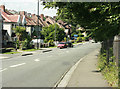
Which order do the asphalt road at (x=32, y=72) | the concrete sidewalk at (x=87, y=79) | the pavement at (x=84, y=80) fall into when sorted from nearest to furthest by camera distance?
the pavement at (x=84, y=80)
the concrete sidewalk at (x=87, y=79)
the asphalt road at (x=32, y=72)

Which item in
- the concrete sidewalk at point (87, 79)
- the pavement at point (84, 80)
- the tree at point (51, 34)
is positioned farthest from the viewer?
the tree at point (51, 34)

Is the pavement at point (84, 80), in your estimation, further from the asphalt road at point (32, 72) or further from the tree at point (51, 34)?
the tree at point (51, 34)

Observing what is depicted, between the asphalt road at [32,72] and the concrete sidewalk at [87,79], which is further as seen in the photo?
the asphalt road at [32,72]

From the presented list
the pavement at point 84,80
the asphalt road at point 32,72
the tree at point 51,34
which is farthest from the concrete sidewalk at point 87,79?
the tree at point 51,34

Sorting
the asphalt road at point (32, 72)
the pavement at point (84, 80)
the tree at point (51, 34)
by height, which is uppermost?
the tree at point (51, 34)

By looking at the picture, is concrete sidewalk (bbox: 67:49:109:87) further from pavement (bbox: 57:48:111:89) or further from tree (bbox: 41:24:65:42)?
tree (bbox: 41:24:65:42)

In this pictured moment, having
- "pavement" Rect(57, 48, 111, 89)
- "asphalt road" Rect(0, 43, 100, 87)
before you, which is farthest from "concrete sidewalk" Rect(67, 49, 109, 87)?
"asphalt road" Rect(0, 43, 100, 87)

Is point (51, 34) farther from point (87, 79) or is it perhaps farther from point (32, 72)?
point (87, 79)

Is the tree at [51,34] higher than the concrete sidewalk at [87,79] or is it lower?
higher

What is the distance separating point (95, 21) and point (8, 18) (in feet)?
181

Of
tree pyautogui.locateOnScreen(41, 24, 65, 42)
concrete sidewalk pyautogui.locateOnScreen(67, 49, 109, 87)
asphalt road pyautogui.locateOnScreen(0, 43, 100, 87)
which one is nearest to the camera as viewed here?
concrete sidewalk pyautogui.locateOnScreen(67, 49, 109, 87)

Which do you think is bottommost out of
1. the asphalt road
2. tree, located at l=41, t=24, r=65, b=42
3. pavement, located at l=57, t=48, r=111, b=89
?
the asphalt road

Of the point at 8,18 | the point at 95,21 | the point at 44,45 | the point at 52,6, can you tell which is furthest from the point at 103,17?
the point at 8,18

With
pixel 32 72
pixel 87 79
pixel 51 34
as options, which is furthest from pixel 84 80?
pixel 51 34
